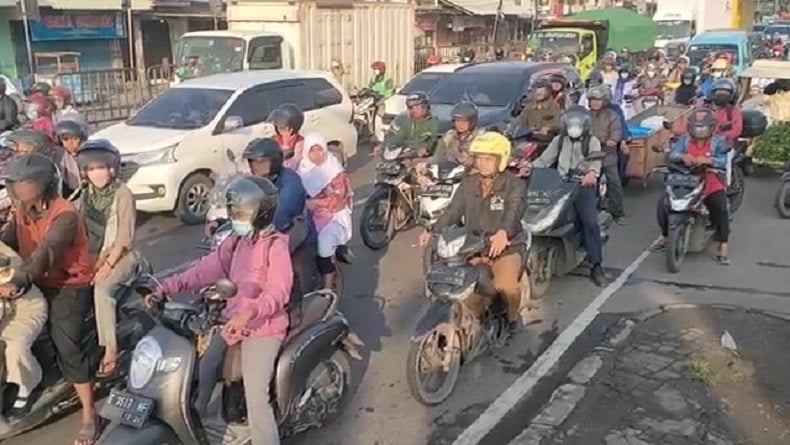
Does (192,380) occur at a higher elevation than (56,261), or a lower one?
lower

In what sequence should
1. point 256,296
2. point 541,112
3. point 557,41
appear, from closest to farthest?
point 256,296, point 541,112, point 557,41

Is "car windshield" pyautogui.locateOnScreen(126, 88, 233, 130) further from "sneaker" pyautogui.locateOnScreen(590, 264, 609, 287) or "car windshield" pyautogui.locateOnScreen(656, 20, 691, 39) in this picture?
"car windshield" pyautogui.locateOnScreen(656, 20, 691, 39)

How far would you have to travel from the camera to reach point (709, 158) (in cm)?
820

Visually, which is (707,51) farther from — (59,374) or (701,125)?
(59,374)

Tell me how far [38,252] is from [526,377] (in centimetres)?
317

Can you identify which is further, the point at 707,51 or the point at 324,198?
the point at 707,51

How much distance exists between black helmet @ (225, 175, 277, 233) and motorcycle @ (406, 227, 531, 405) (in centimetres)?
153

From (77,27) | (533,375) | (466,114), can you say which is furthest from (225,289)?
(77,27)

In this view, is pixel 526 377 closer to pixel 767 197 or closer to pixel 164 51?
pixel 767 197

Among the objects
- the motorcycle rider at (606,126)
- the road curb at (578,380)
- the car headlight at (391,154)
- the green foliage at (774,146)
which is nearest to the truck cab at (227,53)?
the car headlight at (391,154)

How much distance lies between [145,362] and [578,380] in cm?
298

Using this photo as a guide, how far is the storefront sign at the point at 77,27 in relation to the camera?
22.2 meters

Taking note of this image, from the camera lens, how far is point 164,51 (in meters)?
27.2

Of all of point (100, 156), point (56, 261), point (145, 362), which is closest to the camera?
point (145, 362)
